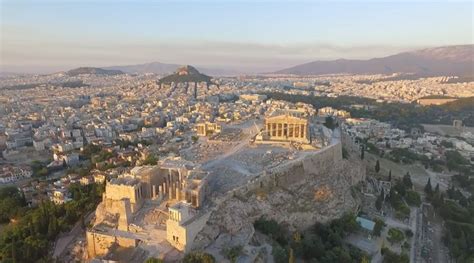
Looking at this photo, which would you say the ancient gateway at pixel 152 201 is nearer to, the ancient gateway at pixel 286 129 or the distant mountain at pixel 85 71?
the ancient gateway at pixel 286 129

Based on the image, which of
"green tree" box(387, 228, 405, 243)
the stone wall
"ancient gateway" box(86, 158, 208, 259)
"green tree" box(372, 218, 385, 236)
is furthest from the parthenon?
"ancient gateway" box(86, 158, 208, 259)

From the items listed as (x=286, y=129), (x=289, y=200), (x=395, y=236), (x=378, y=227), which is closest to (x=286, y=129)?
(x=286, y=129)

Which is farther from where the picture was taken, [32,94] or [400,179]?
[32,94]

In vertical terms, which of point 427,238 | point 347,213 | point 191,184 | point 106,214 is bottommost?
point 427,238

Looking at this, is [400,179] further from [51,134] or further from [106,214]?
[51,134]

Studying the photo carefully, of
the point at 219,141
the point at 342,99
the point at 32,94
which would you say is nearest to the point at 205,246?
the point at 219,141

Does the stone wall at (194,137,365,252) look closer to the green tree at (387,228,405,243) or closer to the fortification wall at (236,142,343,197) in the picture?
the fortification wall at (236,142,343,197)
